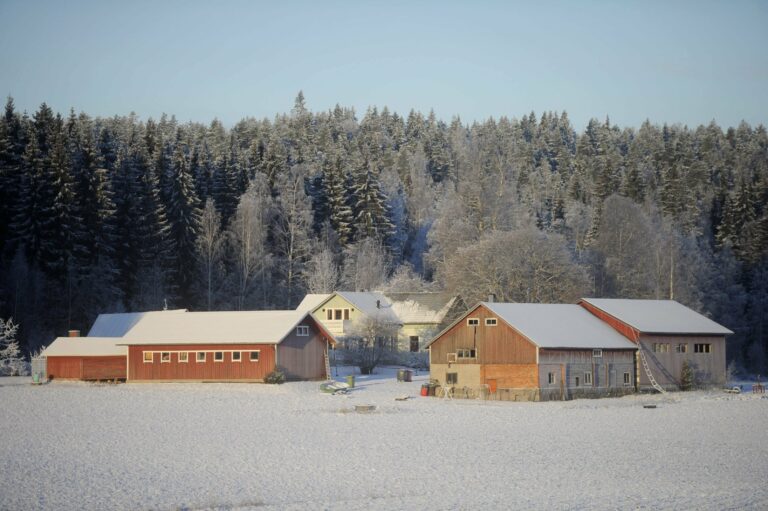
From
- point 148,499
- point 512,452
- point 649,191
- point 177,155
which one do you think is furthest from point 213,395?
point 649,191

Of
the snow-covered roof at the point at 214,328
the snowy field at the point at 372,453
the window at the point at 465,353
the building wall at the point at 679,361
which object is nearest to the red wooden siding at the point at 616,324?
the building wall at the point at 679,361

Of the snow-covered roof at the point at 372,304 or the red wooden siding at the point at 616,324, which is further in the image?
the snow-covered roof at the point at 372,304

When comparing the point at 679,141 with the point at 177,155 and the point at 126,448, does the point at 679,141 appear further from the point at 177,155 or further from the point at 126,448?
the point at 126,448

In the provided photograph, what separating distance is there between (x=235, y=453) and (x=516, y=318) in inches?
1027

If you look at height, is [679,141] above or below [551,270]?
above

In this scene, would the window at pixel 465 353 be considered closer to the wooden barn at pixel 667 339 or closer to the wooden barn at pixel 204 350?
the wooden barn at pixel 204 350

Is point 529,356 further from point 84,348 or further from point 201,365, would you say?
point 84,348

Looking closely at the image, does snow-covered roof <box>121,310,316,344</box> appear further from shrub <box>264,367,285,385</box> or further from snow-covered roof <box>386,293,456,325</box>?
snow-covered roof <box>386,293,456,325</box>

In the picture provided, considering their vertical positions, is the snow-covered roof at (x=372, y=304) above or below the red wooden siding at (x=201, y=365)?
above

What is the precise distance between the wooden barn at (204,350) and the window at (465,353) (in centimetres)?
975

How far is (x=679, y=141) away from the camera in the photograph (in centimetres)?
14225

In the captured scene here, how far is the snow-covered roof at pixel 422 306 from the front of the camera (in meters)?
74.8

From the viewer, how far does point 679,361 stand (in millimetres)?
57844

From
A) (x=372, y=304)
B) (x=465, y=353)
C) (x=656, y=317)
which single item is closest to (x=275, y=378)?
(x=465, y=353)
